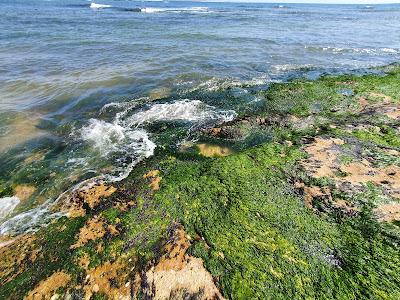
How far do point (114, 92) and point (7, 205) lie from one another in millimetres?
7179

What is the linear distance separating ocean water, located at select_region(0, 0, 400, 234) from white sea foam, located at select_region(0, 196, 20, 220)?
24 millimetres

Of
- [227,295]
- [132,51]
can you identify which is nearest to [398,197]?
[227,295]

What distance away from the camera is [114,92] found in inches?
498

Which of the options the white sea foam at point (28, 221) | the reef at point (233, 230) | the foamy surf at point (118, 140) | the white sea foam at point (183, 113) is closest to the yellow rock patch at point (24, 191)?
the reef at point (233, 230)

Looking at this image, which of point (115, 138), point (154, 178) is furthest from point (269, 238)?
point (115, 138)

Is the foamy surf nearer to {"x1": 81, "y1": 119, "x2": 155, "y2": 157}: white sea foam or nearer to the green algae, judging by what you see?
{"x1": 81, "y1": 119, "x2": 155, "y2": 157}: white sea foam

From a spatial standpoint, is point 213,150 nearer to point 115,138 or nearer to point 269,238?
point 115,138

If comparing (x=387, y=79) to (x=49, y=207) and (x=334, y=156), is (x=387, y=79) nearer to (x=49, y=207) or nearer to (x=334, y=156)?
(x=334, y=156)

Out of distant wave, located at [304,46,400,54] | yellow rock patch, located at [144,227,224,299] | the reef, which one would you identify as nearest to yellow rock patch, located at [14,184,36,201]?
the reef

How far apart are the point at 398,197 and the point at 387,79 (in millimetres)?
8418

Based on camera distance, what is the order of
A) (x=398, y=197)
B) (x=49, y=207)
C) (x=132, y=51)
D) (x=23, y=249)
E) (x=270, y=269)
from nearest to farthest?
(x=270, y=269) < (x=23, y=249) < (x=398, y=197) < (x=49, y=207) < (x=132, y=51)

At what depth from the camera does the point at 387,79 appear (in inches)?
483

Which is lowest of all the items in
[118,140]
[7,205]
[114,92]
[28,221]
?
[114,92]

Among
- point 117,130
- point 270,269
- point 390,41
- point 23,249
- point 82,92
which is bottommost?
point 390,41
